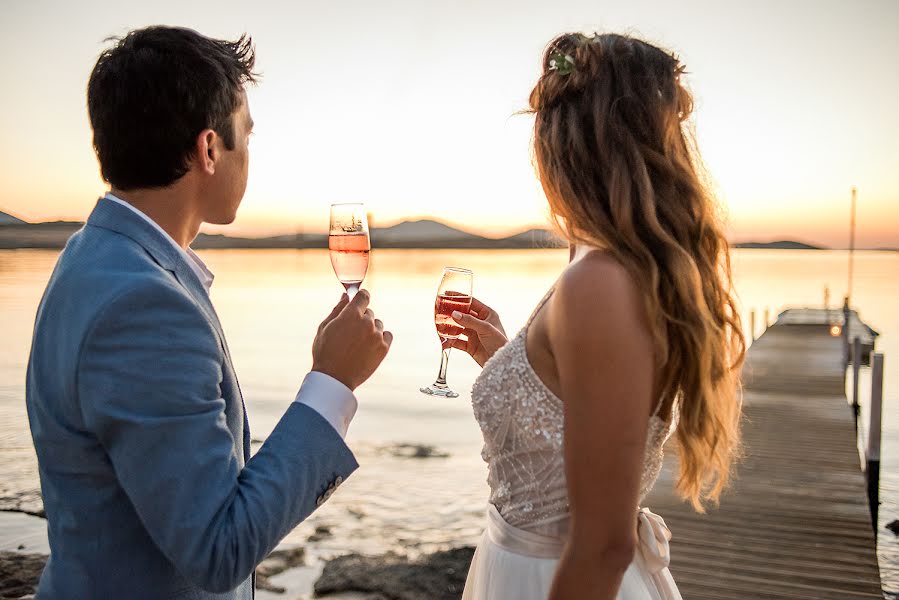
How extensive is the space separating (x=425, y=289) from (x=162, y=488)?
57455 millimetres

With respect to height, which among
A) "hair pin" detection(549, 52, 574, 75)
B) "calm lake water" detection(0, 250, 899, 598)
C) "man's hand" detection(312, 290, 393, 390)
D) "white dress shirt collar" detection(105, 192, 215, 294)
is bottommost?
"calm lake water" detection(0, 250, 899, 598)

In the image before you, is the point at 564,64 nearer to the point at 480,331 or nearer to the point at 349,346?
the point at 349,346

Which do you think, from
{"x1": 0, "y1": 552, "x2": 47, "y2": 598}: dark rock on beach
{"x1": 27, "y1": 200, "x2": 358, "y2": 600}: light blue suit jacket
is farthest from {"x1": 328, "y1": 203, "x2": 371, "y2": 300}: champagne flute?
{"x1": 0, "y1": 552, "x2": 47, "y2": 598}: dark rock on beach

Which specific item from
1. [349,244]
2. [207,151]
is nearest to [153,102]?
[207,151]

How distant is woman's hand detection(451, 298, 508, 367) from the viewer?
238cm

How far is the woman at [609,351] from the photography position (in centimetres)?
137

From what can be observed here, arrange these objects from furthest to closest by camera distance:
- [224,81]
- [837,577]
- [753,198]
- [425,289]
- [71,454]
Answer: [753,198], [425,289], [837,577], [224,81], [71,454]

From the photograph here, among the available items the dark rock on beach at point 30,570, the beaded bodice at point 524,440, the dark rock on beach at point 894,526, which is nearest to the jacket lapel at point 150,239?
the beaded bodice at point 524,440

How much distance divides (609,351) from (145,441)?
79cm

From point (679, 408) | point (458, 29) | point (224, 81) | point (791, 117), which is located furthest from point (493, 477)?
point (791, 117)

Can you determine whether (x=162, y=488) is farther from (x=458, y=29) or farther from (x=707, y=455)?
(x=458, y=29)

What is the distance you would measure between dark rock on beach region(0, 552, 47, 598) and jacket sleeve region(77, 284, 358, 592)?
556cm

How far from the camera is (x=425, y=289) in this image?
5859 cm

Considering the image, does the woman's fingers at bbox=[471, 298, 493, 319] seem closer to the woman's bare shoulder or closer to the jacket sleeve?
the woman's bare shoulder
